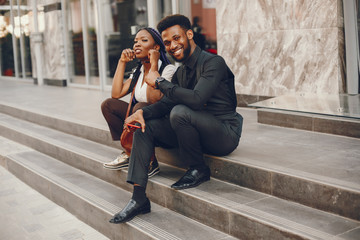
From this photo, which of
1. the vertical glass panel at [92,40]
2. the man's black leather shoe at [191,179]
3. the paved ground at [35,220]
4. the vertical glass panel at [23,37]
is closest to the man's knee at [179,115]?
the man's black leather shoe at [191,179]

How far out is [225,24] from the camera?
22.8ft

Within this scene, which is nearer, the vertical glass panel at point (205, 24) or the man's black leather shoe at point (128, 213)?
the man's black leather shoe at point (128, 213)

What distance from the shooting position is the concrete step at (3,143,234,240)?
3.41 meters

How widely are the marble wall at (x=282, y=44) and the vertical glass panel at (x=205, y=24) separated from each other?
0.55 meters

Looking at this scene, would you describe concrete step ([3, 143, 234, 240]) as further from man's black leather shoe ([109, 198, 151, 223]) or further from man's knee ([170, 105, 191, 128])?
man's knee ([170, 105, 191, 128])

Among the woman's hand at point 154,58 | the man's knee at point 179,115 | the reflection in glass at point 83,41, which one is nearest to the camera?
the man's knee at point 179,115

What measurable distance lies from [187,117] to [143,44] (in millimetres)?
909

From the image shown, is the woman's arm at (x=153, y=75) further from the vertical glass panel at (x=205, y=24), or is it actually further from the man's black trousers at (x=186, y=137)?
the vertical glass panel at (x=205, y=24)

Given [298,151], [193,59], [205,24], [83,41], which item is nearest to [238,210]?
[298,151]

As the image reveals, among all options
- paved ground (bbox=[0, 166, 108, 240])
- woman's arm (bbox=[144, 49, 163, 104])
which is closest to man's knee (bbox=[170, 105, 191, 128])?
woman's arm (bbox=[144, 49, 163, 104])

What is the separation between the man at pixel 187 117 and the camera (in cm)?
352

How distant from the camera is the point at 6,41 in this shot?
53.6 feet

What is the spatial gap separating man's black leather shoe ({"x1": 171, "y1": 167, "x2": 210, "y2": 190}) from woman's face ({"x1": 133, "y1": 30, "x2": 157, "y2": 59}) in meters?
1.11

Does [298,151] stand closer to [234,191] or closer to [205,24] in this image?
[234,191]
